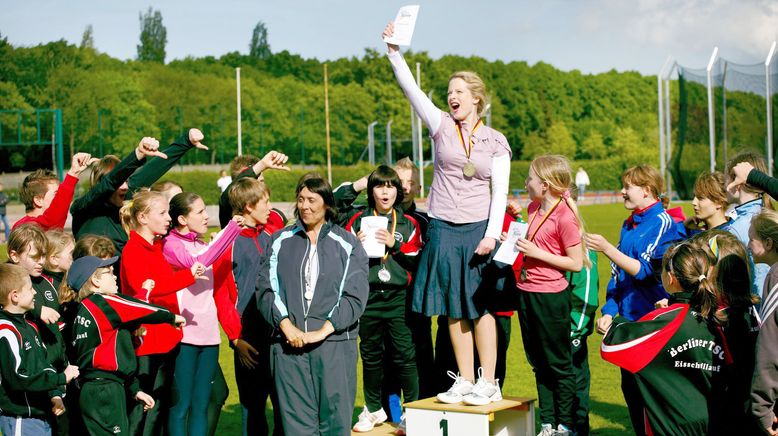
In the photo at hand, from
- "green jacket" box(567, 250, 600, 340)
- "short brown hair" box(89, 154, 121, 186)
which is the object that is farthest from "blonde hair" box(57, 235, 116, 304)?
"green jacket" box(567, 250, 600, 340)

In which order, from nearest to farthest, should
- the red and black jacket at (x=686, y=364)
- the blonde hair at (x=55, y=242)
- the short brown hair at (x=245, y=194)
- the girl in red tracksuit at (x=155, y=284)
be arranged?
the red and black jacket at (x=686, y=364), the girl in red tracksuit at (x=155, y=284), the blonde hair at (x=55, y=242), the short brown hair at (x=245, y=194)

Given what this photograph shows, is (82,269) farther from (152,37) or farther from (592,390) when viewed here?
(152,37)

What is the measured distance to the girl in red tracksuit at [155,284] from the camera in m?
6.29

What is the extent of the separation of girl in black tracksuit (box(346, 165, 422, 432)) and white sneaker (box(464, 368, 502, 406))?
Result: 0.87m

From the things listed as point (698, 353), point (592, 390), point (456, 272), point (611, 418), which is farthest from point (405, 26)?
point (592, 390)

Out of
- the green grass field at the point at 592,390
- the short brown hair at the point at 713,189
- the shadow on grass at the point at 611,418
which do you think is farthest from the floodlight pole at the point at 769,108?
the short brown hair at the point at 713,189

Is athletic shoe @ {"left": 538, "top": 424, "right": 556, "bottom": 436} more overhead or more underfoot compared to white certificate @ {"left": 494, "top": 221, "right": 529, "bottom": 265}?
more underfoot

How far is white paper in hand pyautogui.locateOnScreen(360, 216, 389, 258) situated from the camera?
279 inches

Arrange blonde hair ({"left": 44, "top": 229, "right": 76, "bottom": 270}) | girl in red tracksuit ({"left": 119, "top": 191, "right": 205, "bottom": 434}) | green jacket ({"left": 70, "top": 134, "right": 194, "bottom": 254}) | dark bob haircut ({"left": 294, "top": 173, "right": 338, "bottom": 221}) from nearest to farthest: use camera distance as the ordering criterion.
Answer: dark bob haircut ({"left": 294, "top": 173, "right": 338, "bottom": 221})
girl in red tracksuit ({"left": 119, "top": 191, "right": 205, "bottom": 434})
blonde hair ({"left": 44, "top": 229, "right": 76, "bottom": 270})
green jacket ({"left": 70, "top": 134, "right": 194, "bottom": 254})

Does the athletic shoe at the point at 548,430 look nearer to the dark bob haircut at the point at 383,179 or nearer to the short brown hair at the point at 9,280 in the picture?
the dark bob haircut at the point at 383,179

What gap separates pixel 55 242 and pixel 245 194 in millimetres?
1378

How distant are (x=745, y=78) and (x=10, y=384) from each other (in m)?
29.3

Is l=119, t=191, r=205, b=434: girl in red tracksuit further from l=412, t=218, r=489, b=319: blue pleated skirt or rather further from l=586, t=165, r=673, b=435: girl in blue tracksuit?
l=586, t=165, r=673, b=435: girl in blue tracksuit

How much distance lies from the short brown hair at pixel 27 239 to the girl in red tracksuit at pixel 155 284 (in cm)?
56
